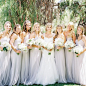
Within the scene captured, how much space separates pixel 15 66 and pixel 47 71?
107 centimetres

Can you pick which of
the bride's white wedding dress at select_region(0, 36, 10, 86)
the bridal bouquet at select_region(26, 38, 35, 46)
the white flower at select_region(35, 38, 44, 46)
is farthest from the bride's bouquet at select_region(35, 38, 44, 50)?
the bride's white wedding dress at select_region(0, 36, 10, 86)

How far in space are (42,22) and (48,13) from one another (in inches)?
21.5

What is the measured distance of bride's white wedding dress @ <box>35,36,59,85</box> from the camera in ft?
17.4

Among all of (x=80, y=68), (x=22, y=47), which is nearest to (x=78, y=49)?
(x=80, y=68)

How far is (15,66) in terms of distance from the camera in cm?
525

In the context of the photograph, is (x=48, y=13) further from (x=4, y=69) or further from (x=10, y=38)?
(x=4, y=69)

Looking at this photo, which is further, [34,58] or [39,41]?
[34,58]

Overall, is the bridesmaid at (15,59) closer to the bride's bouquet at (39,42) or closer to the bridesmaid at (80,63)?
the bride's bouquet at (39,42)

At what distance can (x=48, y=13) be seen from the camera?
26.0 ft

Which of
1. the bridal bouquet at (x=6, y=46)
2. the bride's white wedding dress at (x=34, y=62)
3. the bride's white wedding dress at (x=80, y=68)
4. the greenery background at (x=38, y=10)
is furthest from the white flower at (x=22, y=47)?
the greenery background at (x=38, y=10)

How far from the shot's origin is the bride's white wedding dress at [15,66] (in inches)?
203

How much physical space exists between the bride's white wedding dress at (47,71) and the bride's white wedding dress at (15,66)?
0.66 meters

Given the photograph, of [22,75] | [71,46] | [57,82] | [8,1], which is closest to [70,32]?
[71,46]

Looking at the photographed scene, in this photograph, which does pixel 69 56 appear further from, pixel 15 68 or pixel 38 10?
pixel 38 10
